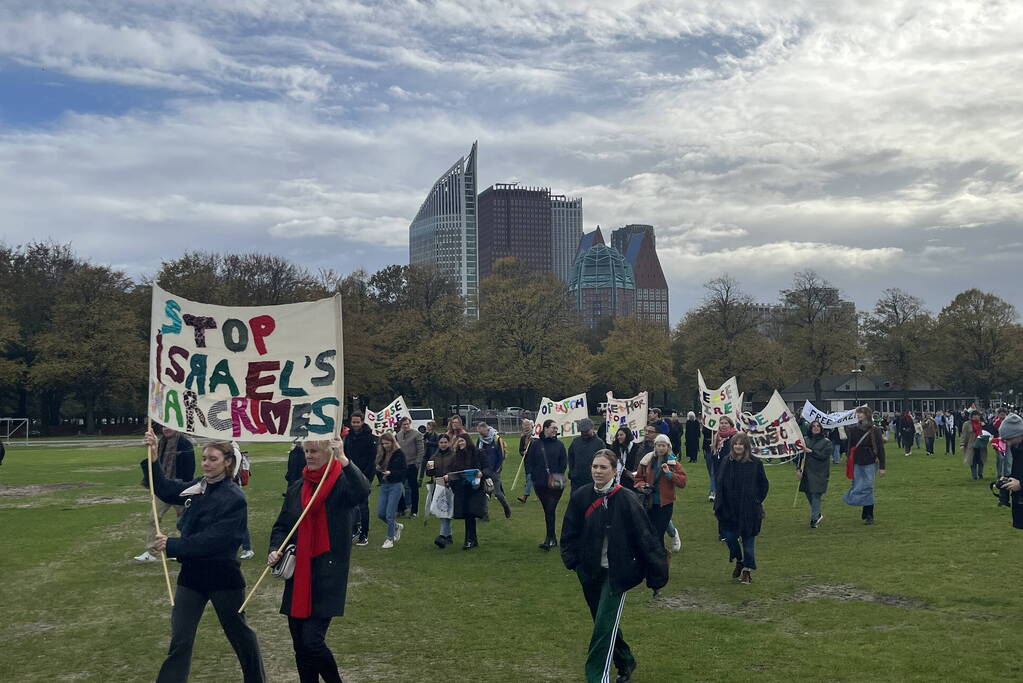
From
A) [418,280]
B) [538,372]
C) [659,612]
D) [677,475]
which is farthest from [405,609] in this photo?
[418,280]

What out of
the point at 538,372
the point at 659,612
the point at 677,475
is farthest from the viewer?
the point at 538,372

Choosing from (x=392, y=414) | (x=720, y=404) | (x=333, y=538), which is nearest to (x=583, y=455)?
(x=333, y=538)

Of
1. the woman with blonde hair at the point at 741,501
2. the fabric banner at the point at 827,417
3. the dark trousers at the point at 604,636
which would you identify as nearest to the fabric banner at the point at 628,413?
the fabric banner at the point at 827,417

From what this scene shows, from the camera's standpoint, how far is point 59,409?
82.2 m

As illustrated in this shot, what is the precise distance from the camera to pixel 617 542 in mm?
7887

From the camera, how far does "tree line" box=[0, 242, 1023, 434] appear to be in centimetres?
7556

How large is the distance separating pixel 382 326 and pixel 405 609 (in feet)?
239

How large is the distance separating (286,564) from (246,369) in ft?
7.38

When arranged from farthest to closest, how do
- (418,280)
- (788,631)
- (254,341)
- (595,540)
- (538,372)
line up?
(418,280), (538,372), (788,631), (254,341), (595,540)

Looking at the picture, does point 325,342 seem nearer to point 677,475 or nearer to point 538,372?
point 677,475

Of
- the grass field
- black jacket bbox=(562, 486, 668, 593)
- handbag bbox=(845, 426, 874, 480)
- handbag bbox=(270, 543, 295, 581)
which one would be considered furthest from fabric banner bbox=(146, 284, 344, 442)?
handbag bbox=(845, 426, 874, 480)

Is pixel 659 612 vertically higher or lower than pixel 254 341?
lower

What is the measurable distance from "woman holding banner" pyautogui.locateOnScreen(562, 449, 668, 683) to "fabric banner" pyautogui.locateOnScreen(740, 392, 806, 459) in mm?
15280

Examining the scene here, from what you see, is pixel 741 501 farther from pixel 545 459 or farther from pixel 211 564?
pixel 211 564
